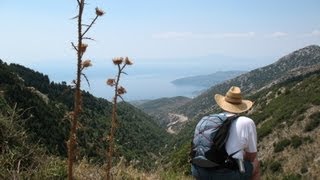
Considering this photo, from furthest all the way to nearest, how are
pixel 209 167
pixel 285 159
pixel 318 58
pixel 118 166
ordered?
pixel 318 58 < pixel 285 159 < pixel 118 166 < pixel 209 167

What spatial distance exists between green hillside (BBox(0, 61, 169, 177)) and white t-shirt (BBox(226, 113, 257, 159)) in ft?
2.98

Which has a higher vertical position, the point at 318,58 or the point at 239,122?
the point at 318,58

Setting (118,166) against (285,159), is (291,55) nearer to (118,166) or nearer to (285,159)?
(285,159)

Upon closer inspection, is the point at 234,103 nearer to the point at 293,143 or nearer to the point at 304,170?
the point at 304,170

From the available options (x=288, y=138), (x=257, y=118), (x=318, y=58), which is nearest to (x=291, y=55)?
(x=318, y=58)

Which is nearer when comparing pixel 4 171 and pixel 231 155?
pixel 231 155

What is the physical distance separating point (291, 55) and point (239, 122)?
148 metres

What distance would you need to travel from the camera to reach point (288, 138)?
26.2 m

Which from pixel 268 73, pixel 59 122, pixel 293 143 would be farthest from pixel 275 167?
pixel 268 73

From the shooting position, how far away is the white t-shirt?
3844mm

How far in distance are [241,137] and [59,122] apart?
1.82 meters

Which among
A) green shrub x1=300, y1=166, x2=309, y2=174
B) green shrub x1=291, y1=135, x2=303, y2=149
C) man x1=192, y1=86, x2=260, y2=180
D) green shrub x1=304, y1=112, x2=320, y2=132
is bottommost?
green shrub x1=300, y1=166, x2=309, y2=174

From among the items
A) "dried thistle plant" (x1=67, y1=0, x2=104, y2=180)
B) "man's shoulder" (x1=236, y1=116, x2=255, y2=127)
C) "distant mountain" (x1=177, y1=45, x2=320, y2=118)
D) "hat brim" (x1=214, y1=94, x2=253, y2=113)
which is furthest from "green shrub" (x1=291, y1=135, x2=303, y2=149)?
"distant mountain" (x1=177, y1=45, x2=320, y2=118)

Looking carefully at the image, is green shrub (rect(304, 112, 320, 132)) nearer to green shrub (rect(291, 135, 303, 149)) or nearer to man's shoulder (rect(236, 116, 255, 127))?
green shrub (rect(291, 135, 303, 149))
